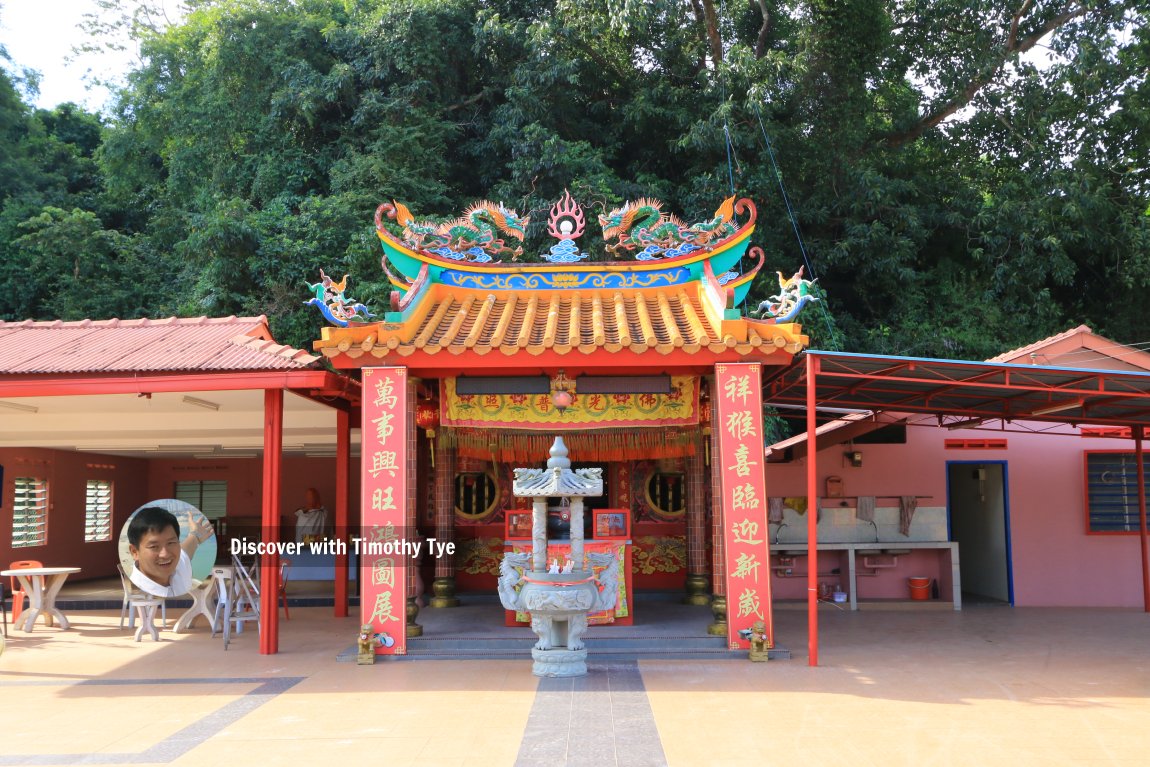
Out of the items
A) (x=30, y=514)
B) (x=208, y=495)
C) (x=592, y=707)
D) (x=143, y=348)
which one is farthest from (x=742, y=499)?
(x=208, y=495)

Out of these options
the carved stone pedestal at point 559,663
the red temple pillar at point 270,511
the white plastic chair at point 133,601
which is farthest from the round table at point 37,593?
the carved stone pedestal at point 559,663

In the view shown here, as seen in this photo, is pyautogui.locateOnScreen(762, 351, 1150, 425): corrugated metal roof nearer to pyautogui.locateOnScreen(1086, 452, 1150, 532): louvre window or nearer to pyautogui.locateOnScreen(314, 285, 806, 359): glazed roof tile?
pyautogui.locateOnScreen(314, 285, 806, 359): glazed roof tile

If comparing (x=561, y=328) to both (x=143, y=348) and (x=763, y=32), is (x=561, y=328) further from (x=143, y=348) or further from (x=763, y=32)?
(x=763, y=32)

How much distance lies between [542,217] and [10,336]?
25.6 feet

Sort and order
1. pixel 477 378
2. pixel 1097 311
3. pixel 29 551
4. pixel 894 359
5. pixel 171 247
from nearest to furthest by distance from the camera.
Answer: pixel 894 359
pixel 477 378
pixel 29 551
pixel 1097 311
pixel 171 247

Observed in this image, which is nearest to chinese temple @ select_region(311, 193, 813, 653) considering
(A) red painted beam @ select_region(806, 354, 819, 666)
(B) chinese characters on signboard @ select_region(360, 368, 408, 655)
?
(B) chinese characters on signboard @ select_region(360, 368, 408, 655)

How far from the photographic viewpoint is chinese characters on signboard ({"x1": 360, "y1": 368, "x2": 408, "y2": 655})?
25.2 ft

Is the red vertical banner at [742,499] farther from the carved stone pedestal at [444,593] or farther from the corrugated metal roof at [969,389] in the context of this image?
the carved stone pedestal at [444,593]

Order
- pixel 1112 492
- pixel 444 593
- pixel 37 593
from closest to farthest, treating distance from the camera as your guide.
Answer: pixel 37 593
pixel 444 593
pixel 1112 492

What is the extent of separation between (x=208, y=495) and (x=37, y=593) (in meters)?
5.86

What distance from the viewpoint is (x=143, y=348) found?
Result: 8.62 meters

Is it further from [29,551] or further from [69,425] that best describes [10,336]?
[29,551]

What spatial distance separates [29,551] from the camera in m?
12.7

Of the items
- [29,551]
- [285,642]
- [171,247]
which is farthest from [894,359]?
[171,247]
